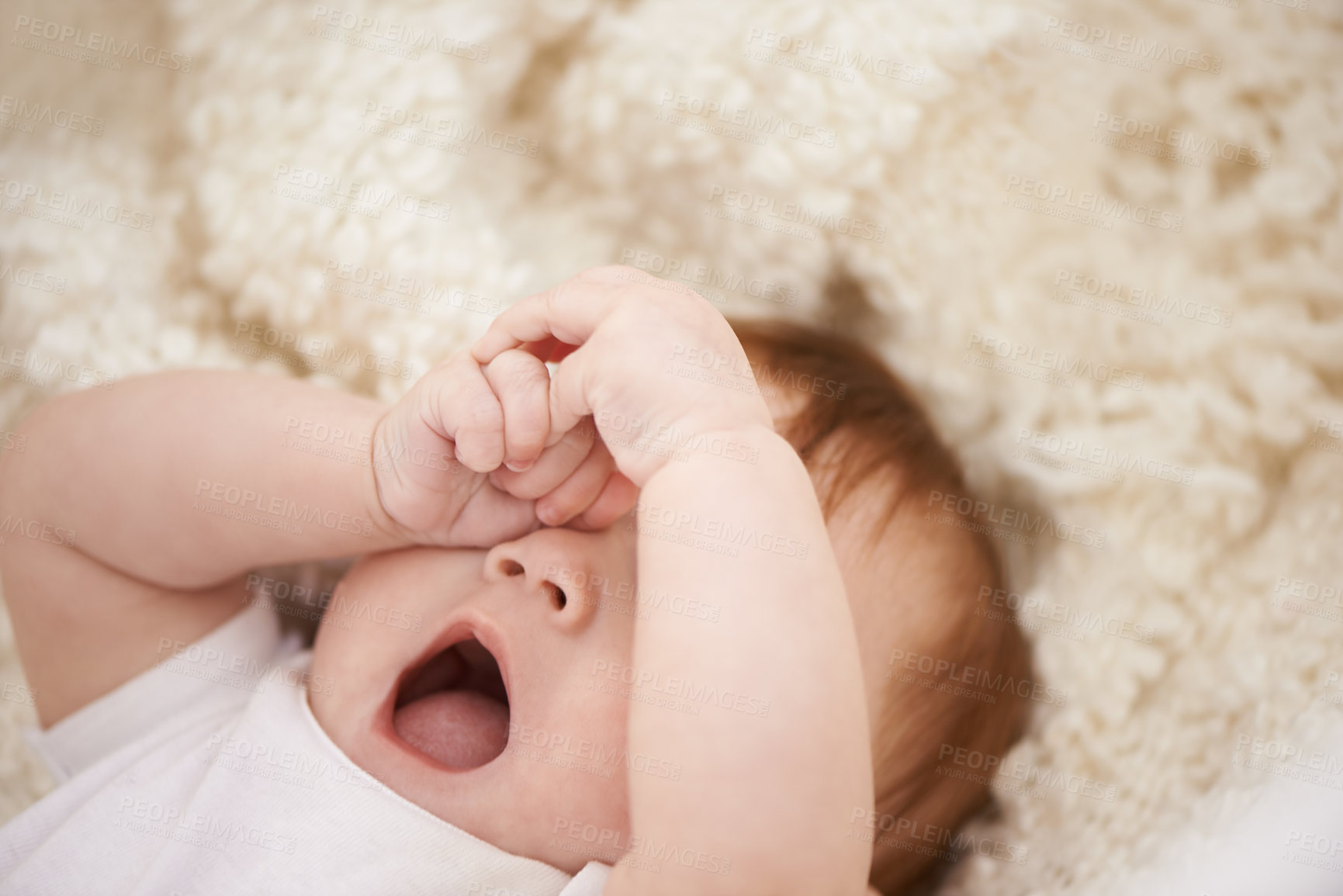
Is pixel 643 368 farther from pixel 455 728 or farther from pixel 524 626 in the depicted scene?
pixel 455 728

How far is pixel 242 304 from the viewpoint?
119 cm

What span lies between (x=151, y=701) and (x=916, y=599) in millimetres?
773

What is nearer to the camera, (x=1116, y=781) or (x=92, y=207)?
(x=1116, y=781)

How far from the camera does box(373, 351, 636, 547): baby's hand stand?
0.80 metres

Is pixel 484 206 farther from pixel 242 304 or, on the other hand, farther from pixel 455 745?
pixel 455 745

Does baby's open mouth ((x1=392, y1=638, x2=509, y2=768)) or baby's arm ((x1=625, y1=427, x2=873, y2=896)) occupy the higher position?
baby's arm ((x1=625, y1=427, x2=873, y2=896))

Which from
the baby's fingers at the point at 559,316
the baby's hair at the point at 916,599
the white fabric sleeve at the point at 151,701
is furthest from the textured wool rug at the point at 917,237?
the baby's fingers at the point at 559,316

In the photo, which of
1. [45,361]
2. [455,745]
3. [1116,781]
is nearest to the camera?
[455,745]

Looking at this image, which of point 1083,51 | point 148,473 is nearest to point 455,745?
point 148,473

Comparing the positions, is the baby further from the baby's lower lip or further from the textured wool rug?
the textured wool rug

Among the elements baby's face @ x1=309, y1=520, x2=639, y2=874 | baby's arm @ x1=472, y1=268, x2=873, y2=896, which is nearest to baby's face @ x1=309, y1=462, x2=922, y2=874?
baby's face @ x1=309, y1=520, x2=639, y2=874

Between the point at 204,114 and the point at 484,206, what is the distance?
365mm

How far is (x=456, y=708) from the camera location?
35.8 inches

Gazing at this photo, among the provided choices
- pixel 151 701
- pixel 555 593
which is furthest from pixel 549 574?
pixel 151 701
